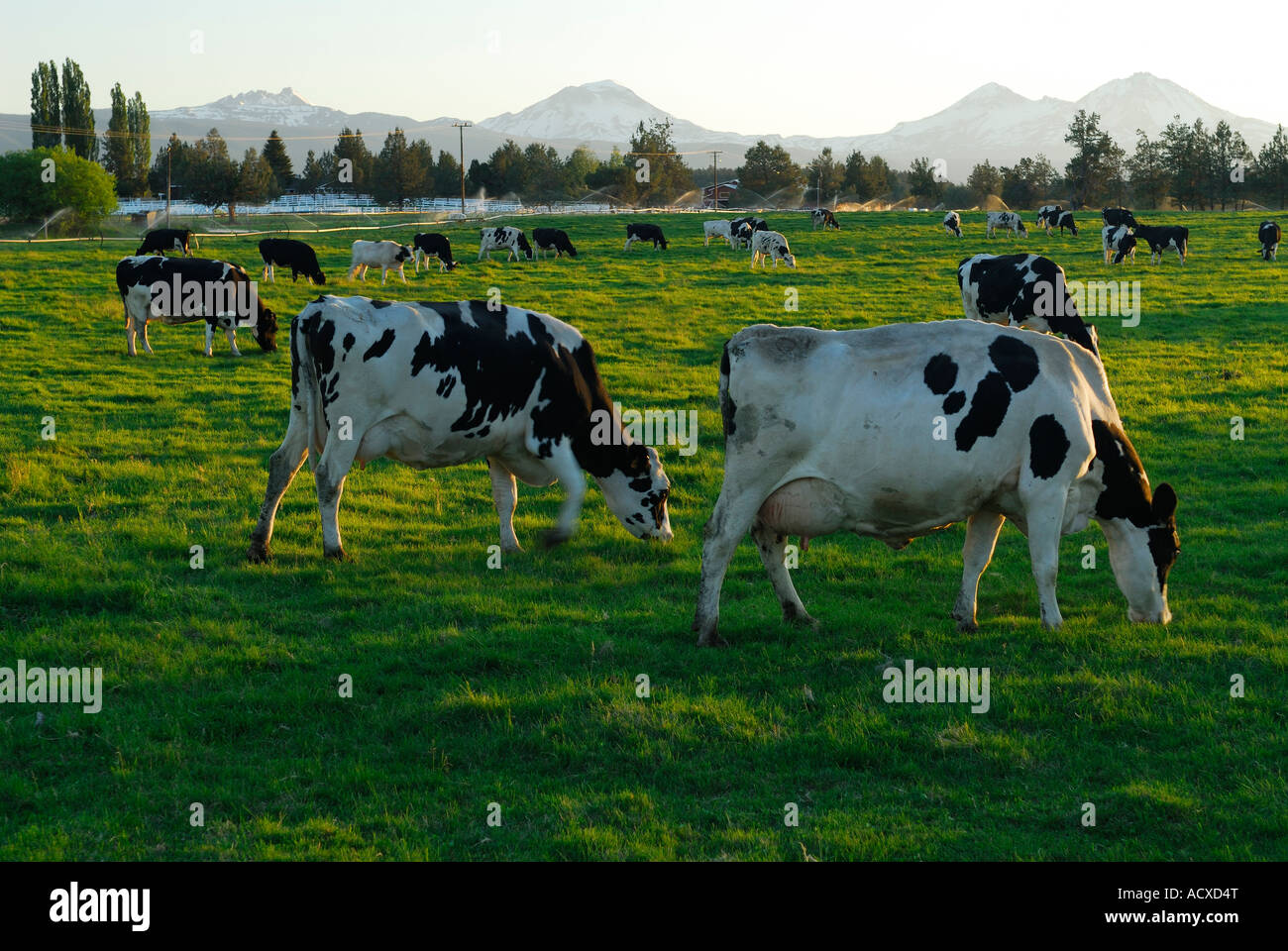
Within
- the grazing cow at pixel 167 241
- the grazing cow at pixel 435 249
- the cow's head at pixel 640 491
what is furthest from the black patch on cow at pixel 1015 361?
the grazing cow at pixel 167 241

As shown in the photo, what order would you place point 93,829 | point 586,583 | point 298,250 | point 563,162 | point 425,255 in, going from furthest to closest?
point 563,162 → point 425,255 → point 298,250 → point 586,583 → point 93,829

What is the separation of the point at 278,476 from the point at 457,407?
1785 mm

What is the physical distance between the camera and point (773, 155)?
381 feet

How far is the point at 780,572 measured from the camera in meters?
9.02

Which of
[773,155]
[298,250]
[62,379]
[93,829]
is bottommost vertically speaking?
[93,829]

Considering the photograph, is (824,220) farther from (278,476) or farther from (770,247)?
(278,476)

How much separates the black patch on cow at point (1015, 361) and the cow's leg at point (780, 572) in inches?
81.8

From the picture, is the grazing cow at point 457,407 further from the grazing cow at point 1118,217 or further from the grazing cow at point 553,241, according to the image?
the grazing cow at point 1118,217

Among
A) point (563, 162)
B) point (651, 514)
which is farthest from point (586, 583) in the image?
point (563, 162)

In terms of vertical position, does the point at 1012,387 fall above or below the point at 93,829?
above

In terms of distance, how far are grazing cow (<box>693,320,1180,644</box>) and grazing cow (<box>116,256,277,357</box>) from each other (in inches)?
653

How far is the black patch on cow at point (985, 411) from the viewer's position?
8.37m

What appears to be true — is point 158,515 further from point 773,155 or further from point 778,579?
point 773,155

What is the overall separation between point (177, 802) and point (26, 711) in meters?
1.92
